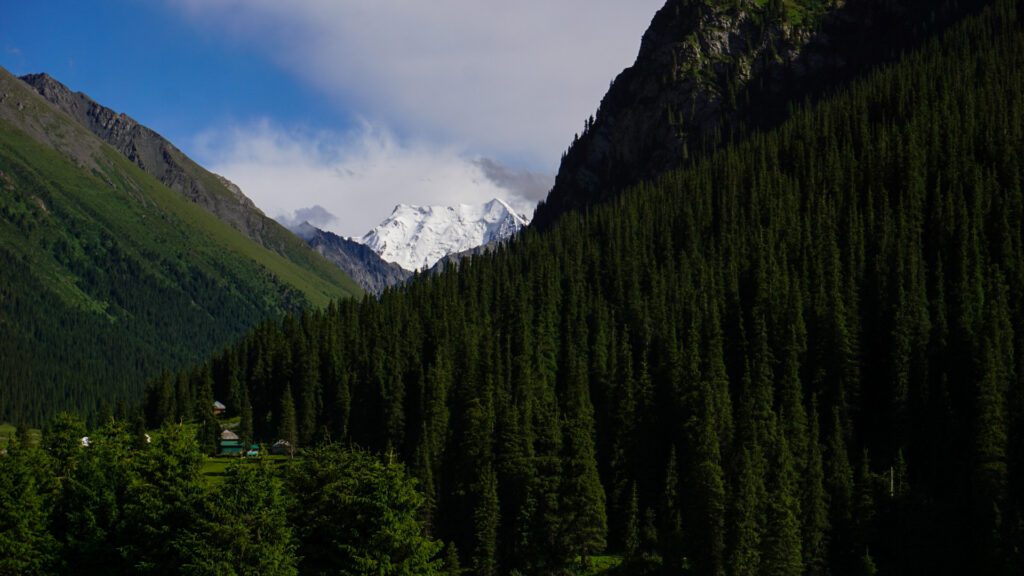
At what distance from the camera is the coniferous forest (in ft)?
298

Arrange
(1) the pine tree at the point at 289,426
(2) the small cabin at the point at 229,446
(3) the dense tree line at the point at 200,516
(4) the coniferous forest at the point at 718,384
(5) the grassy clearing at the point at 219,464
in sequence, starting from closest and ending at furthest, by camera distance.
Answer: (3) the dense tree line at the point at 200,516 < (4) the coniferous forest at the point at 718,384 < (5) the grassy clearing at the point at 219,464 < (1) the pine tree at the point at 289,426 < (2) the small cabin at the point at 229,446

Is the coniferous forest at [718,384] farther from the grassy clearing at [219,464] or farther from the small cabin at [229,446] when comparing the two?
the grassy clearing at [219,464]

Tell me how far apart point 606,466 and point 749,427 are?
2124 cm

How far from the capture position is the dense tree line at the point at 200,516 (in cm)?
6431

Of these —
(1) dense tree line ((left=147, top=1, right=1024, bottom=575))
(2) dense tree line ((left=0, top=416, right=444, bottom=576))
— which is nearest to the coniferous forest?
(1) dense tree line ((left=147, top=1, right=1024, bottom=575))

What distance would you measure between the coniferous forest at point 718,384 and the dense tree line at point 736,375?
1.29 ft

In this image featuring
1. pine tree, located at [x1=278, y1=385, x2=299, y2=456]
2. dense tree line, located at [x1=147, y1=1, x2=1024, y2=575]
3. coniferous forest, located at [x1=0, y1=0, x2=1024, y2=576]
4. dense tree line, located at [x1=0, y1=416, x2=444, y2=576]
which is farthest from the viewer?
pine tree, located at [x1=278, y1=385, x2=299, y2=456]

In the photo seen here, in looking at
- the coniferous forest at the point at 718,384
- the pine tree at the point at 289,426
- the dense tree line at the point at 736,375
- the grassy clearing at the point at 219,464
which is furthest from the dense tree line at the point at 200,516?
the pine tree at the point at 289,426

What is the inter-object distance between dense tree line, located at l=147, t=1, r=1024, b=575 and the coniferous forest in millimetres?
392

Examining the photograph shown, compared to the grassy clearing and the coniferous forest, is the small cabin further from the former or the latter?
the grassy clearing

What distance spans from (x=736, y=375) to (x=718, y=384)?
20.2 meters

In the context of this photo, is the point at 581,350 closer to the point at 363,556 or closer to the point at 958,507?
the point at 958,507

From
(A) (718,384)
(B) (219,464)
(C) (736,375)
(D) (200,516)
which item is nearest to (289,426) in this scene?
(B) (219,464)

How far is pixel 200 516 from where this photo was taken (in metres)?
66.1
